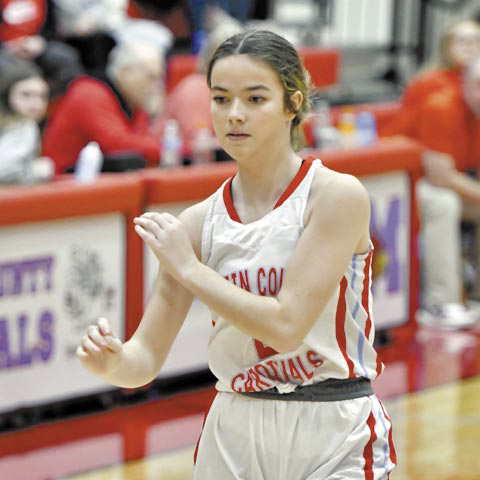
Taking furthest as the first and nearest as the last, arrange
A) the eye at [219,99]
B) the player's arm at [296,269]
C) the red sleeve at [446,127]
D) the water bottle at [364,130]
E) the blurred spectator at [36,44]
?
the blurred spectator at [36,44] < the red sleeve at [446,127] < the water bottle at [364,130] < the eye at [219,99] < the player's arm at [296,269]

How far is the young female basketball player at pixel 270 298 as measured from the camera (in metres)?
2.62

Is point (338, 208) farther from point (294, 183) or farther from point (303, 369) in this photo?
point (303, 369)

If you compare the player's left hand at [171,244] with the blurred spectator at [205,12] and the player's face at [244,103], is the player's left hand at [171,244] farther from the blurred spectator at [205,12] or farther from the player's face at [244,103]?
the blurred spectator at [205,12]

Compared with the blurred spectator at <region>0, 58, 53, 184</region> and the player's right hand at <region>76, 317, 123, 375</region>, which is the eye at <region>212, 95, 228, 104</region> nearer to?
the player's right hand at <region>76, 317, 123, 375</region>

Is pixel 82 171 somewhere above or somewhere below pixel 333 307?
below

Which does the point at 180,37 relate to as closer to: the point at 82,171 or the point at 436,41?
the point at 436,41

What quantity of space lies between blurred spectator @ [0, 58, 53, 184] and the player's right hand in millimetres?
3294

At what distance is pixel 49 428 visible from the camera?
5.65 meters

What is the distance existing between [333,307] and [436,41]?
1091cm

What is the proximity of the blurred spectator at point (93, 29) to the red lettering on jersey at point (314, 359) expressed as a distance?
273 inches

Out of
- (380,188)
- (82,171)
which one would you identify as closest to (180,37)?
(380,188)

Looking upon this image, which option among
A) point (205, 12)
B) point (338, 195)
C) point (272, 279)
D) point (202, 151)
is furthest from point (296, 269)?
point (205, 12)

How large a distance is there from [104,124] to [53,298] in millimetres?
2006

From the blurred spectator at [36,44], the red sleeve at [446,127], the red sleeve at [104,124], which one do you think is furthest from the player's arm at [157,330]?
the blurred spectator at [36,44]
